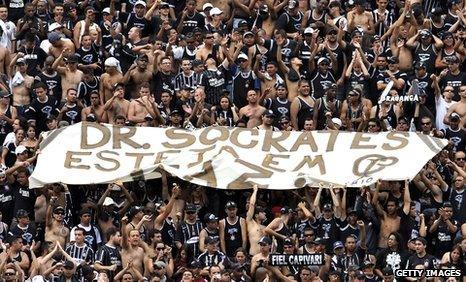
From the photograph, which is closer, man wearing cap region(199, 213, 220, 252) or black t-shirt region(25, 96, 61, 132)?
man wearing cap region(199, 213, 220, 252)

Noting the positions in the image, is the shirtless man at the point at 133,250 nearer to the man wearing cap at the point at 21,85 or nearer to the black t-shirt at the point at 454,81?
the man wearing cap at the point at 21,85

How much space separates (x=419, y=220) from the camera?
128ft

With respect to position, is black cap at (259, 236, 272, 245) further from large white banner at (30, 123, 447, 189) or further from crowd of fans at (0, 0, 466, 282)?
large white banner at (30, 123, 447, 189)

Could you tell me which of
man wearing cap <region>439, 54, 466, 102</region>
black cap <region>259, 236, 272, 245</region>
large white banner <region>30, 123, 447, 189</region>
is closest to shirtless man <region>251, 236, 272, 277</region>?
black cap <region>259, 236, 272, 245</region>

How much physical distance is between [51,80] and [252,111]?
3276 millimetres

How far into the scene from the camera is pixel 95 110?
4122cm

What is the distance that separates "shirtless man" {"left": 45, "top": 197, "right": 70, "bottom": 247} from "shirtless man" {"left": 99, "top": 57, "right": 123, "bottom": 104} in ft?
9.47

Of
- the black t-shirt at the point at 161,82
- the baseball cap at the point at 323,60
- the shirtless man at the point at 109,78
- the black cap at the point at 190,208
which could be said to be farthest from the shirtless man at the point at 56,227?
the baseball cap at the point at 323,60

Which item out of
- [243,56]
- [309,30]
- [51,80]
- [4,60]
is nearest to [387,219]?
[243,56]

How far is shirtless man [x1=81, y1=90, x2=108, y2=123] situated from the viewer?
1619 inches

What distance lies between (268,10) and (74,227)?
6.56m

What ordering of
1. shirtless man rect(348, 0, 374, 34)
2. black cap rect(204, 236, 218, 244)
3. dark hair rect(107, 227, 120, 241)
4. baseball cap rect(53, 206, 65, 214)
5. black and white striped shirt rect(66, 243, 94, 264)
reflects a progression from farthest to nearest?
shirtless man rect(348, 0, 374, 34)
baseball cap rect(53, 206, 65, 214)
dark hair rect(107, 227, 120, 241)
black cap rect(204, 236, 218, 244)
black and white striped shirt rect(66, 243, 94, 264)

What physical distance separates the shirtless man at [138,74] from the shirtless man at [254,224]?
11.7 ft

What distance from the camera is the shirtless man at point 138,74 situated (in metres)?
41.9
